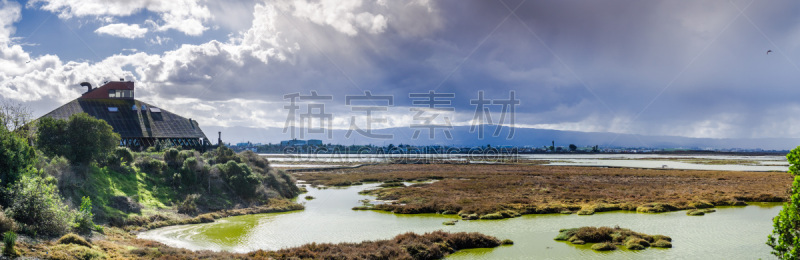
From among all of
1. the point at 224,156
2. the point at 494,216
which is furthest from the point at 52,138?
the point at 494,216

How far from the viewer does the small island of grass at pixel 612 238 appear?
24531 millimetres

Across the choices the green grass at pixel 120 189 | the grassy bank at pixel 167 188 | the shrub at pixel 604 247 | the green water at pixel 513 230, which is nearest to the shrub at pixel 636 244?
the green water at pixel 513 230

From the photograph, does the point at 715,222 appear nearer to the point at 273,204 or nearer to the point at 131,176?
the point at 273,204

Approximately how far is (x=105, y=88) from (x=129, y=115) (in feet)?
18.2

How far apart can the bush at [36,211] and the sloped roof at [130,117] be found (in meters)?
30.3

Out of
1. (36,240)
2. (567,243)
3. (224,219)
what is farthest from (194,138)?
(567,243)

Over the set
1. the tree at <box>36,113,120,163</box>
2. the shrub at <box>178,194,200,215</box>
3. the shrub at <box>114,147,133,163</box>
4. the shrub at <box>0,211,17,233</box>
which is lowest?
the shrub at <box>178,194,200,215</box>

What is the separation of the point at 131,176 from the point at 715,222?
46.7 meters

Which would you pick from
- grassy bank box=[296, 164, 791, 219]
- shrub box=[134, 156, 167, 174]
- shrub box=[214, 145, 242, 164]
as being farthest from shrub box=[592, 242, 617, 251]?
shrub box=[214, 145, 242, 164]

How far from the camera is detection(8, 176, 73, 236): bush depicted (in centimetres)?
2084

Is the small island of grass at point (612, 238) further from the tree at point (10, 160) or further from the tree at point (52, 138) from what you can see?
the tree at point (52, 138)

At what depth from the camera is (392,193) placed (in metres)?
53.4

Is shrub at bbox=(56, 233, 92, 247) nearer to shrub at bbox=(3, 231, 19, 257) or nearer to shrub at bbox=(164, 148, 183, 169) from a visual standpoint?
shrub at bbox=(3, 231, 19, 257)

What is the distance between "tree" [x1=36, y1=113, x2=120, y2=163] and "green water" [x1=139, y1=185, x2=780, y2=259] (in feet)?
30.4
